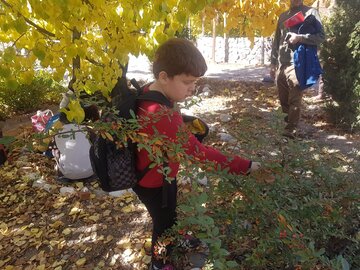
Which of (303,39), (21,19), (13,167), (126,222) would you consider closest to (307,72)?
(303,39)

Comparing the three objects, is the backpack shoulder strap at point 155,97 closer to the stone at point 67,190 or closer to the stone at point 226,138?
the stone at point 67,190

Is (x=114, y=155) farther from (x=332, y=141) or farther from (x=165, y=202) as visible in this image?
(x=332, y=141)

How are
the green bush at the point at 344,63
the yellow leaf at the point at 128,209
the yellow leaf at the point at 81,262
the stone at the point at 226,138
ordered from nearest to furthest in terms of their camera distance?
1. the yellow leaf at the point at 81,262
2. the yellow leaf at the point at 128,209
3. the stone at the point at 226,138
4. the green bush at the point at 344,63

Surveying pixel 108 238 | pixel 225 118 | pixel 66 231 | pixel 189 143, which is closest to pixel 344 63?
A: pixel 225 118

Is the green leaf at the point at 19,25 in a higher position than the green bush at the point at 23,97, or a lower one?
higher

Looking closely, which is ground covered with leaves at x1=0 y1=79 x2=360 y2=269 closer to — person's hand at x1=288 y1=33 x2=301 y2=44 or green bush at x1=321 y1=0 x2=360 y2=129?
green bush at x1=321 y1=0 x2=360 y2=129

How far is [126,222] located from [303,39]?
2.92m

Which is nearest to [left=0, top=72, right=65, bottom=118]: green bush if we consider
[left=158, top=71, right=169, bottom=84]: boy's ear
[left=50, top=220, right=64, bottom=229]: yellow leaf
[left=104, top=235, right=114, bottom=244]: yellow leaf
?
[left=50, top=220, right=64, bottom=229]: yellow leaf

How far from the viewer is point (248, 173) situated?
5.24 feet

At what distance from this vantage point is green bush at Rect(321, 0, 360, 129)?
4621mm

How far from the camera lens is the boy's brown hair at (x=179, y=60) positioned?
178 centimetres

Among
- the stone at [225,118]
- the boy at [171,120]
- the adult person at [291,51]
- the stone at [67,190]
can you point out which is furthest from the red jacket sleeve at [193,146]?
the stone at [225,118]

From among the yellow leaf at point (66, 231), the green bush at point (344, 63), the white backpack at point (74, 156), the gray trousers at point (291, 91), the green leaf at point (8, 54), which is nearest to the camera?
the green leaf at point (8, 54)

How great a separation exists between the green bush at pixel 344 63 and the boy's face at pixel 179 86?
3528 mm
